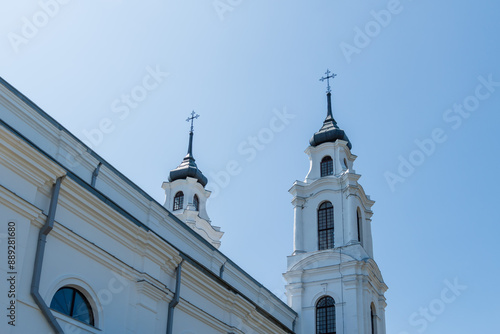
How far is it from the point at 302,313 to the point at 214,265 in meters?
8.16

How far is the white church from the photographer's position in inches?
554

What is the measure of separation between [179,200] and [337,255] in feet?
37.6

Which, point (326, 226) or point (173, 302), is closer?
point (173, 302)

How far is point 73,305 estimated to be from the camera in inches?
615

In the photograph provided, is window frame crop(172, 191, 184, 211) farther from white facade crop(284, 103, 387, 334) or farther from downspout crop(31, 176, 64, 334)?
downspout crop(31, 176, 64, 334)

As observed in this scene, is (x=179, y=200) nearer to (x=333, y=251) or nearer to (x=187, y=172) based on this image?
(x=187, y=172)

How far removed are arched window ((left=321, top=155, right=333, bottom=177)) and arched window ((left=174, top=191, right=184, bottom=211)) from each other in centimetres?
889

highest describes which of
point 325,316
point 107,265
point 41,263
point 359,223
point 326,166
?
point 326,166

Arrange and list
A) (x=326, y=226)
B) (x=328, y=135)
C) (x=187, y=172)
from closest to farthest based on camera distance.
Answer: (x=326, y=226)
(x=328, y=135)
(x=187, y=172)

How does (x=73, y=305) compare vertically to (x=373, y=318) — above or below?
below

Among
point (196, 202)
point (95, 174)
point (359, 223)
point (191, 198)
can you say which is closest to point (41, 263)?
point (95, 174)

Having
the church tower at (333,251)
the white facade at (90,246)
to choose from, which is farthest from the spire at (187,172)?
the white facade at (90,246)

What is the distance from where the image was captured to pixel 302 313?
29.6 metres

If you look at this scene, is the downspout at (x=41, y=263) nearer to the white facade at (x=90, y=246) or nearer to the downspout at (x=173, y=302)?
the white facade at (x=90, y=246)
